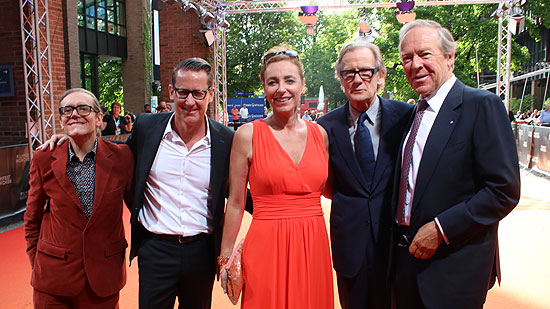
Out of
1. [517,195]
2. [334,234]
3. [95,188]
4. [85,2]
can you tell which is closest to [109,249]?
[95,188]

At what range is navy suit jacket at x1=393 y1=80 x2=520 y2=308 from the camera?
192 cm

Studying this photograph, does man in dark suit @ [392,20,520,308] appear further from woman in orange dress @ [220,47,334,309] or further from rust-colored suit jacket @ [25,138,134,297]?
rust-colored suit jacket @ [25,138,134,297]

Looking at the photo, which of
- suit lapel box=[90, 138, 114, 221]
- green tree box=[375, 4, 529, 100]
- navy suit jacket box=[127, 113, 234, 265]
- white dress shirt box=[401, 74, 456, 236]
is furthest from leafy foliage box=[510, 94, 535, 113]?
suit lapel box=[90, 138, 114, 221]

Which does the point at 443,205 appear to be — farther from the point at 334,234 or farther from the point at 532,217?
the point at 532,217

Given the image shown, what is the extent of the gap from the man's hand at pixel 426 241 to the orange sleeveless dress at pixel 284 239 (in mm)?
521

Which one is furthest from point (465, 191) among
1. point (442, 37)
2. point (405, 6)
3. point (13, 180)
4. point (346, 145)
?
point (405, 6)

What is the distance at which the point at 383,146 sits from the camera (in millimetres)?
→ 2457

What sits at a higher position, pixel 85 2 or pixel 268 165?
pixel 85 2

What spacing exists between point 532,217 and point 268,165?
6759 mm

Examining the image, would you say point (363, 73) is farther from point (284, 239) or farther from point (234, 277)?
point (234, 277)

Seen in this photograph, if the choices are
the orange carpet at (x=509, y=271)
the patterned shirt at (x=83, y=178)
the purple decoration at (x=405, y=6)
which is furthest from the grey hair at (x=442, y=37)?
the purple decoration at (x=405, y=6)

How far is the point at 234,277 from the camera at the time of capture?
2309 millimetres

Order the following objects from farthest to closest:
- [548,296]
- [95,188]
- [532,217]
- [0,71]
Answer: [0,71]
[532,217]
[548,296]
[95,188]

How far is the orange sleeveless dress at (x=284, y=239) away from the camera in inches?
91.6
